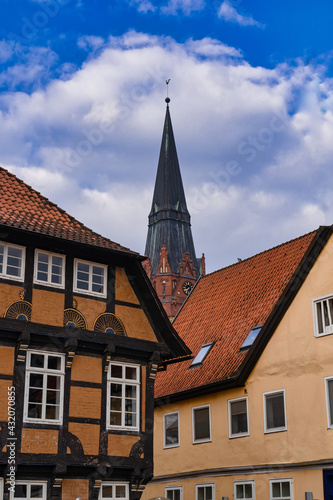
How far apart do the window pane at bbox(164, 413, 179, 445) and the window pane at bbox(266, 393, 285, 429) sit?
16.0 feet

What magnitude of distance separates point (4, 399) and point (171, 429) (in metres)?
10.4

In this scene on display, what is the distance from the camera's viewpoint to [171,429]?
27.1m

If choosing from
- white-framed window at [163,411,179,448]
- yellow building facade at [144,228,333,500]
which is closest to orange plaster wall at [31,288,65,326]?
yellow building facade at [144,228,333,500]

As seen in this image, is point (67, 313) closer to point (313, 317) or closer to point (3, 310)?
point (3, 310)

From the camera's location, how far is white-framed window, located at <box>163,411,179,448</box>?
2673cm

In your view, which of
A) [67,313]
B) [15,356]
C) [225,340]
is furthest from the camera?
[225,340]

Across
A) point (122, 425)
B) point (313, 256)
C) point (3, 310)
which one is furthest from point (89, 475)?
point (313, 256)

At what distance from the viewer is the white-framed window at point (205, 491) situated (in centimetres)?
2452

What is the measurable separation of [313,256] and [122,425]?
8.29m

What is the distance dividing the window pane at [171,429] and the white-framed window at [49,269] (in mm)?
9355

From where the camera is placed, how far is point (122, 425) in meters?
20.1

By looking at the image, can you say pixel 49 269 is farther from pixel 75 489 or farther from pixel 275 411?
pixel 275 411

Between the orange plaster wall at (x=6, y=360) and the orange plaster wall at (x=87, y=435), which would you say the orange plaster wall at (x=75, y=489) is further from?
the orange plaster wall at (x=6, y=360)

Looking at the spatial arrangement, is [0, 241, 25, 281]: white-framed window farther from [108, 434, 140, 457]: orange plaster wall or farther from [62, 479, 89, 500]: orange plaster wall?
[62, 479, 89, 500]: orange plaster wall
